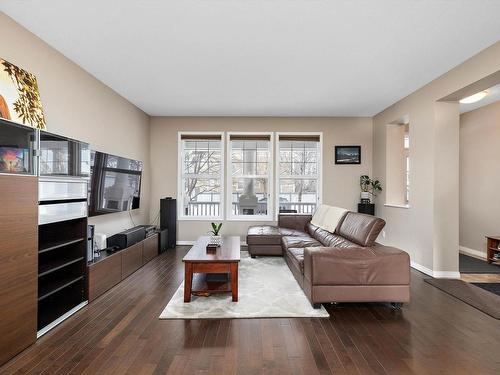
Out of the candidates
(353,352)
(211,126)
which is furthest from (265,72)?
(353,352)

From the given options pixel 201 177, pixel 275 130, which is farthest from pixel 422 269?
pixel 201 177

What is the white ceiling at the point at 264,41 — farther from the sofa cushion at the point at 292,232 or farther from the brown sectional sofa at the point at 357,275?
the sofa cushion at the point at 292,232

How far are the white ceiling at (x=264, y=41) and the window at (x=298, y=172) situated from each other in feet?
5.31

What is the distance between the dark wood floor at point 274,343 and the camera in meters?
1.97

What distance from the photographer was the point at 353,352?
2150 millimetres

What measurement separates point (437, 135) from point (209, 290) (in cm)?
379

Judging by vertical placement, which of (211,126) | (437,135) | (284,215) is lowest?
(284,215)

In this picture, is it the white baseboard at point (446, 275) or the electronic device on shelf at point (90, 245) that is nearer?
the electronic device on shelf at point (90, 245)

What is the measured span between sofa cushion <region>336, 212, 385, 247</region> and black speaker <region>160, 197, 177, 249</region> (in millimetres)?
3294

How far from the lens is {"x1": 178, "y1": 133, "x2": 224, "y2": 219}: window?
6180 millimetres

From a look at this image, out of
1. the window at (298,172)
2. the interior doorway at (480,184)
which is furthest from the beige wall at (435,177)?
the window at (298,172)

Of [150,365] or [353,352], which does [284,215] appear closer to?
[353,352]

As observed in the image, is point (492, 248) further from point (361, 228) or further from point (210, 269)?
point (210, 269)

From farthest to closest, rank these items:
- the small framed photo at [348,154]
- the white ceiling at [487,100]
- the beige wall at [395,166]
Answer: the small framed photo at [348,154]
the beige wall at [395,166]
the white ceiling at [487,100]
